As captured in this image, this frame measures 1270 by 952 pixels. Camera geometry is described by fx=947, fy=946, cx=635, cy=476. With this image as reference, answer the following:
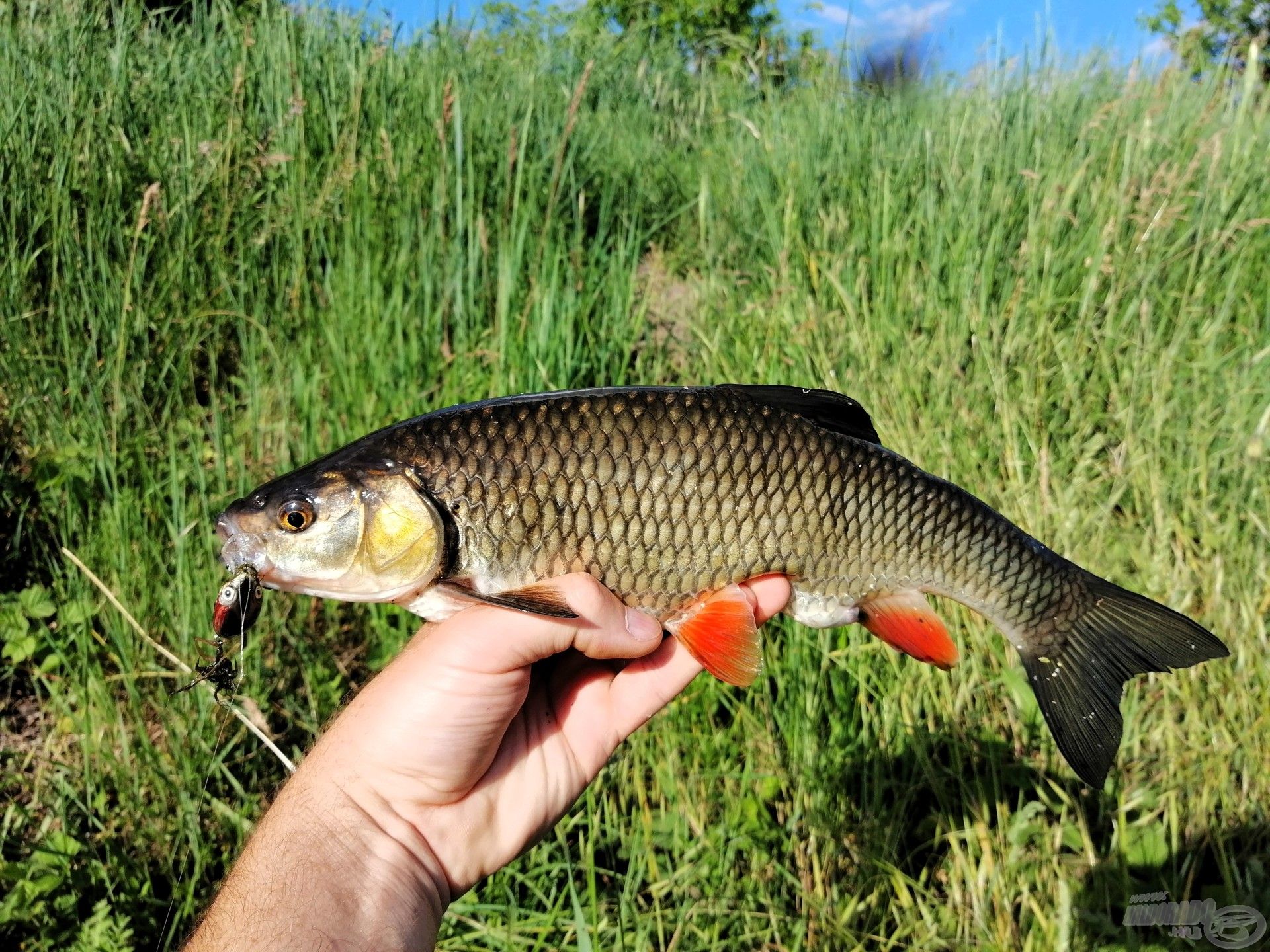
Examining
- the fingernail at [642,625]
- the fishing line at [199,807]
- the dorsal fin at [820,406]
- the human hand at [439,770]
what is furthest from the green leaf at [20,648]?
the dorsal fin at [820,406]

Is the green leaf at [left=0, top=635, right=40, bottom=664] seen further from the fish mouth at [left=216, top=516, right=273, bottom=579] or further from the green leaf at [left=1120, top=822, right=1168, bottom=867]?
the green leaf at [left=1120, top=822, right=1168, bottom=867]

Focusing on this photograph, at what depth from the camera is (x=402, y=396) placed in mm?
3539

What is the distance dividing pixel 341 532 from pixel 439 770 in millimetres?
540

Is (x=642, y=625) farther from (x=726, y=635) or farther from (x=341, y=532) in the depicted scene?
(x=341, y=532)

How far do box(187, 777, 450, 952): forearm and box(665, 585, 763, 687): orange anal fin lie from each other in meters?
0.70

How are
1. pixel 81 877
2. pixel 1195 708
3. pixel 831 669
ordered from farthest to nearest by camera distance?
1. pixel 831 669
2. pixel 1195 708
3. pixel 81 877

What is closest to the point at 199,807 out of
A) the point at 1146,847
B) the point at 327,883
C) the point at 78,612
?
the point at 78,612

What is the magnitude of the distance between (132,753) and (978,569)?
2.31 metres

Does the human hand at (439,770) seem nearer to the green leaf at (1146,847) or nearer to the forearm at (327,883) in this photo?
the forearm at (327,883)

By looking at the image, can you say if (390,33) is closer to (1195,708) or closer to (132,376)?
(132,376)

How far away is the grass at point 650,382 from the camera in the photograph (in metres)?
2.52

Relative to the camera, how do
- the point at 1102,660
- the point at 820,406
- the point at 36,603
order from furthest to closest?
the point at 36,603 → the point at 1102,660 → the point at 820,406

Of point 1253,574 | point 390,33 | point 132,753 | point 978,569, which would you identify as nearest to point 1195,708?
point 1253,574

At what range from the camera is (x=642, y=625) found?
1.85 metres
